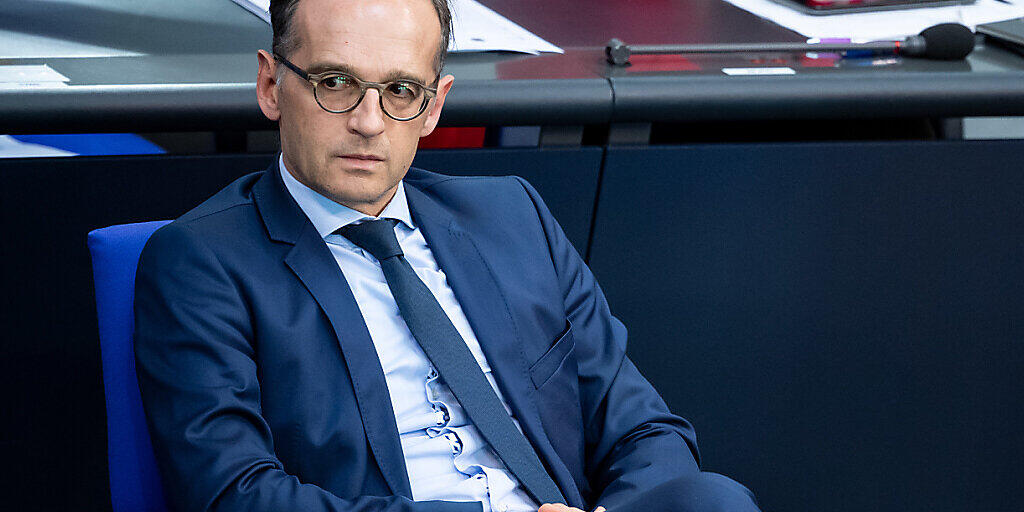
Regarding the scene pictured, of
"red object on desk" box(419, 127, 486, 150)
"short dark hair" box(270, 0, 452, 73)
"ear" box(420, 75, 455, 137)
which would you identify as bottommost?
"red object on desk" box(419, 127, 486, 150)

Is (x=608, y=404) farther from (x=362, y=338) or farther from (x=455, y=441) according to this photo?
(x=362, y=338)

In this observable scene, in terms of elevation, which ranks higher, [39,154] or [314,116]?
[314,116]

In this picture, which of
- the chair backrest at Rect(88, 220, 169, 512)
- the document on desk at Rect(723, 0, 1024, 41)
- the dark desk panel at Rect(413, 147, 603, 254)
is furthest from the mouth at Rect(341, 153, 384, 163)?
the document on desk at Rect(723, 0, 1024, 41)

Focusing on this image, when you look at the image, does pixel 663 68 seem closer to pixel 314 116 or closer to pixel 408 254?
pixel 408 254

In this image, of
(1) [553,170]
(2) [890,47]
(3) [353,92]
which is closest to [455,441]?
(3) [353,92]

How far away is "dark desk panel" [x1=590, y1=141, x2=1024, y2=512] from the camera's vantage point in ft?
5.86

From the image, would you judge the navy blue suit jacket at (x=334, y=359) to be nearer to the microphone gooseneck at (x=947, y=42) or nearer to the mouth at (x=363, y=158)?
the mouth at (x=363, y=158)

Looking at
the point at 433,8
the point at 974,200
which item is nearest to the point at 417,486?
the point at 433,8

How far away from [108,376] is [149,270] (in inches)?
5.1

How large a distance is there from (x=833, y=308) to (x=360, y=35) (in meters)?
1.02

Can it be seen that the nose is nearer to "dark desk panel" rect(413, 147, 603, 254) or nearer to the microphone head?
"dark desk panel" rect(413, 147, 603, 254)

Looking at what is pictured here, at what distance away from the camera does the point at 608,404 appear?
141cm

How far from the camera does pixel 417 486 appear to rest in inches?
50.3

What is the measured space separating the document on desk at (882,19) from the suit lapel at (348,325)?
109 centimetres
